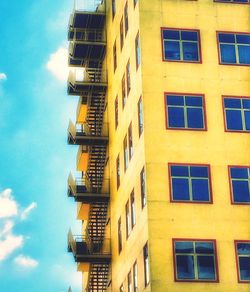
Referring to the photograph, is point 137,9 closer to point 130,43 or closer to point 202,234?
point 130,43

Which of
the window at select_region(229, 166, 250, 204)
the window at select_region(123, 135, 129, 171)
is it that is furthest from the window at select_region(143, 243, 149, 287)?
the window at select_region(123, 135, 129, 171)

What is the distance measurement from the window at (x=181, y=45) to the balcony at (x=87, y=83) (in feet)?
42.3

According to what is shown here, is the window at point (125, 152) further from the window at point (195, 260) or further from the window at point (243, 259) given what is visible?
the window at point (243, 259)

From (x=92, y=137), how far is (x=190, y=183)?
1527 cm

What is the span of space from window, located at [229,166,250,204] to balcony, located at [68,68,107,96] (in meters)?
18.3

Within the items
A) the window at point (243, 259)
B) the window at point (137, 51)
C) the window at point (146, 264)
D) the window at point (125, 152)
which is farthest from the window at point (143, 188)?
the window at point (137, 51)

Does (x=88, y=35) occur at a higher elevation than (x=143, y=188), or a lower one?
higher

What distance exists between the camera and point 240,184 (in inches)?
1716

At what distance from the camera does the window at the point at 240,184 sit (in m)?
43.2

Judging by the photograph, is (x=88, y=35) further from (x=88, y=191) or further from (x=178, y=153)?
(x=178, y=153)

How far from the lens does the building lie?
41219mm

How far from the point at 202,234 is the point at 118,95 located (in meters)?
15.9

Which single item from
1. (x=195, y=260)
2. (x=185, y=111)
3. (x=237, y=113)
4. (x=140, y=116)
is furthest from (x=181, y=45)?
(x=195, y=260)

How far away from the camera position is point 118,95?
54.0 metres
